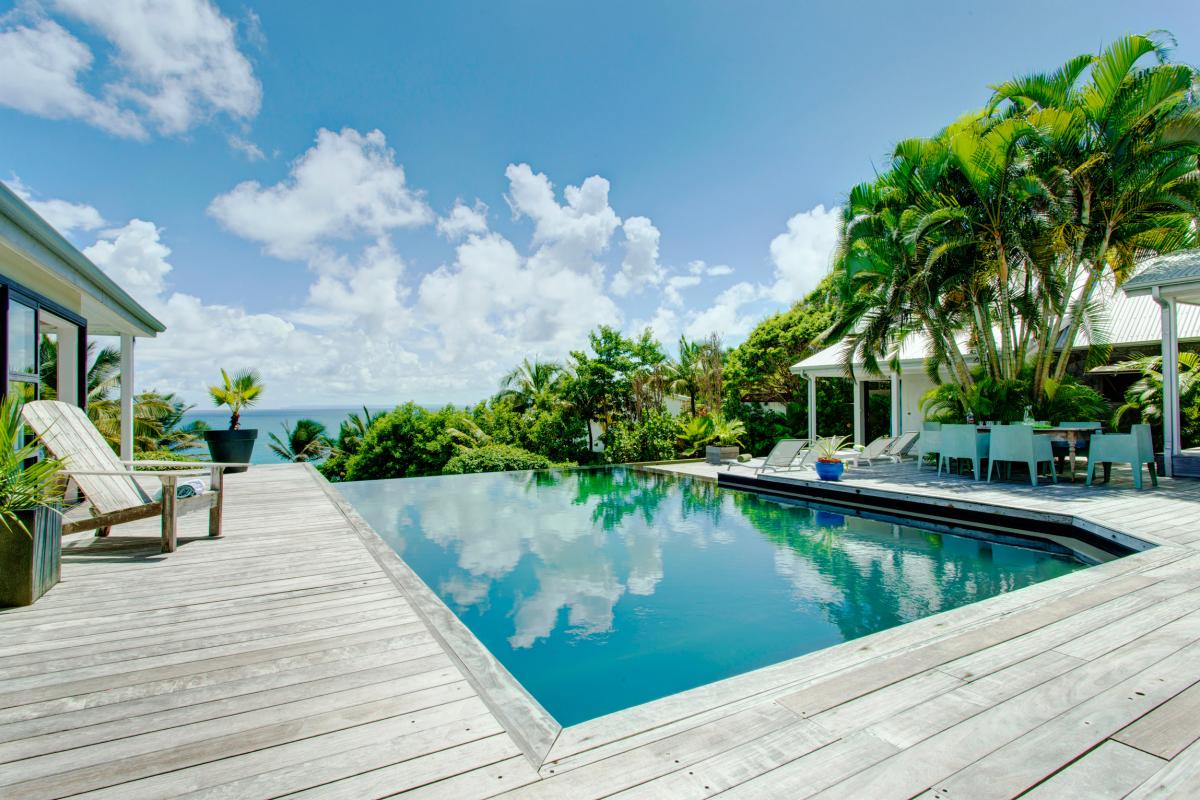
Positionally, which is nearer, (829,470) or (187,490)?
(187,490)

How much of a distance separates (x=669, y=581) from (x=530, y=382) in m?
17.6

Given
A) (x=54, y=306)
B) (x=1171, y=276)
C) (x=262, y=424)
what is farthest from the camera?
(x=262, y=424)

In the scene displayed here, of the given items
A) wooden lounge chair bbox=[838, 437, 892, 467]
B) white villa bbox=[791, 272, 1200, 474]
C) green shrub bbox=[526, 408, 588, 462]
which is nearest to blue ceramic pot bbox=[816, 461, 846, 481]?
wooden lounge chair bbox=[838, 437, 892, 467]

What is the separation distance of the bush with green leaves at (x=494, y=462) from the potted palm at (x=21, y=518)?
44.7 feet

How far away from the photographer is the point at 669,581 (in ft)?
19.3

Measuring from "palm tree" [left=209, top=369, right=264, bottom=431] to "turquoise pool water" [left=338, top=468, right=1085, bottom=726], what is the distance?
5189 millimetres

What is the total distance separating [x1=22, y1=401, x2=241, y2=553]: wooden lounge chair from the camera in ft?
13.7

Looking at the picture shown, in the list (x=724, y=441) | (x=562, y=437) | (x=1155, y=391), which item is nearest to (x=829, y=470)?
(x=1155, y=391)

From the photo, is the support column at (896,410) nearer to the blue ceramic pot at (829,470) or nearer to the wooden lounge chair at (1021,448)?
the wooden lounge chair at (1021,448)

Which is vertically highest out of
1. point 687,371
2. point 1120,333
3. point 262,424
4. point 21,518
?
point 1120,333

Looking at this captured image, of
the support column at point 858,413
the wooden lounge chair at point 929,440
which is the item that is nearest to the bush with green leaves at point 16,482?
the wooden lounge chair at point 929,440

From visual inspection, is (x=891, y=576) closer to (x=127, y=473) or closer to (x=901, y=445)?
(x=127, y=473)

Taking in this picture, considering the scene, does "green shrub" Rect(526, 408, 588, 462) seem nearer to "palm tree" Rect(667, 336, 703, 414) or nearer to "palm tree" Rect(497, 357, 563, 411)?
"palm tree" Rect(497, 357, 563, 411)

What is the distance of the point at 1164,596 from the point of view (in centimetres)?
347
